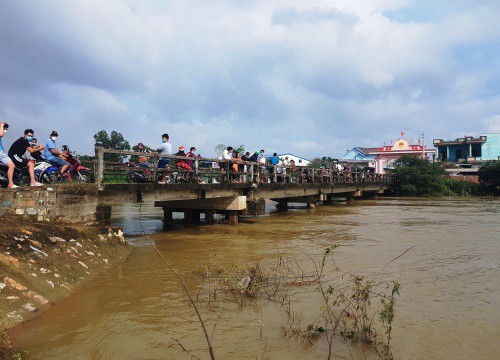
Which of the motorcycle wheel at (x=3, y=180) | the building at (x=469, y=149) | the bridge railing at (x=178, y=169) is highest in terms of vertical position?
the building at (x=469, y=149)

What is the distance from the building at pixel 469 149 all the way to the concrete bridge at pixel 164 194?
35108 millimetres

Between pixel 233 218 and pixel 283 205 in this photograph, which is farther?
pixel 283 205

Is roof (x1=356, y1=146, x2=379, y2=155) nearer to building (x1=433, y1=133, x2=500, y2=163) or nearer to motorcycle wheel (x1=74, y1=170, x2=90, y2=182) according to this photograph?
building (x1=433, y1=133, x2=500, y2=163)

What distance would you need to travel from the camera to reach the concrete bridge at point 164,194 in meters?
7.84

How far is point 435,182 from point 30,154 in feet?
116

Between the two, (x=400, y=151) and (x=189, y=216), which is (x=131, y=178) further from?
(x=400, y=151)

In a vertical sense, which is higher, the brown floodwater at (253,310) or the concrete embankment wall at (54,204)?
the concrete embankment wall at (54,204)

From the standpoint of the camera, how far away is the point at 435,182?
1435 inches

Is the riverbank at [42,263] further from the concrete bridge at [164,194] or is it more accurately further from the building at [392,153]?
the building at [392,153]

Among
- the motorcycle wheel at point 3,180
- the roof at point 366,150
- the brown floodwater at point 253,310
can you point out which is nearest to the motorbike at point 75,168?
the motorcycle wheel at point 3,180

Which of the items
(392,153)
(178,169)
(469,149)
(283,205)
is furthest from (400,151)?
(178,169)

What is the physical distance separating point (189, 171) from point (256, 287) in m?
7.03

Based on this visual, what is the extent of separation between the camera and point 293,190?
63.5ft

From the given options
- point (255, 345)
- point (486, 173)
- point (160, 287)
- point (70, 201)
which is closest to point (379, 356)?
point (255, 345)
